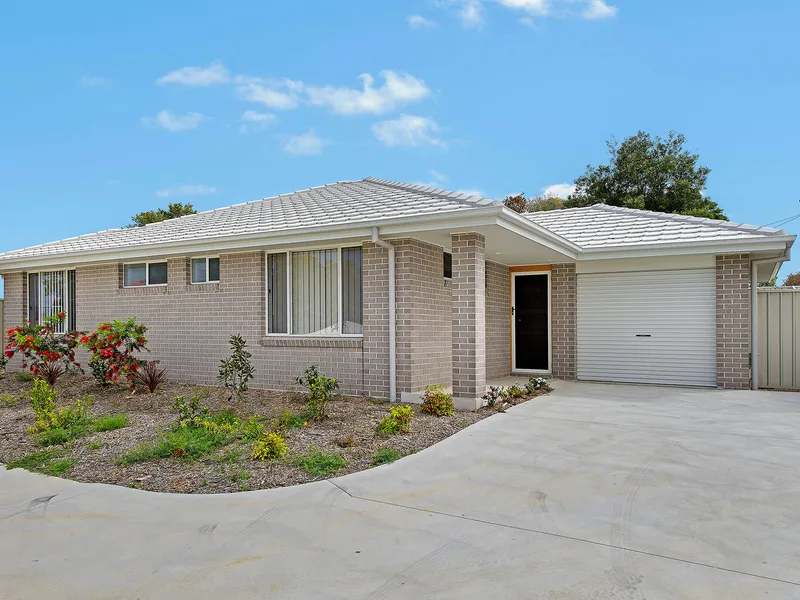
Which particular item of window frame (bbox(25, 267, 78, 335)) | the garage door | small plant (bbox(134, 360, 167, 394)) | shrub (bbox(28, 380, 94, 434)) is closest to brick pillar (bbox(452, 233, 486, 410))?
the garage door

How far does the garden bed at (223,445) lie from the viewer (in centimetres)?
530

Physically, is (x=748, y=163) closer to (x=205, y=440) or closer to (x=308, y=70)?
(x=308, y=70)

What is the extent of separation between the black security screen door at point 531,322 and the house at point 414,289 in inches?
1.3

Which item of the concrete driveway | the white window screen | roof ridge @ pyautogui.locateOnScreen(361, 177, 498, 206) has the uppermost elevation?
roof ridge @ pyautogui.locateOnScreen(361, 177, 498, 206)

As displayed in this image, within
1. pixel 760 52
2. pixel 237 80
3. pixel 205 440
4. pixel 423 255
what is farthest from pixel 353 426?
pixel 760 52

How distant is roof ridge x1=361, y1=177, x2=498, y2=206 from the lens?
7.99 m

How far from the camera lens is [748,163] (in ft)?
73.6

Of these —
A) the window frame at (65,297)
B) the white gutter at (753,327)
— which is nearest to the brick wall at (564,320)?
the white gutter at (753,327)

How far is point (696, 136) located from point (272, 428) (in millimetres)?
34445

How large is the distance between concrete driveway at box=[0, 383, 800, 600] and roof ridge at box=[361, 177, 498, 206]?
3570 mm

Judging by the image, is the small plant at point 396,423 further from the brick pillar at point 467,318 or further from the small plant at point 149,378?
the small plant at point 149,378

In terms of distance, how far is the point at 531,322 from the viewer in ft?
42.5

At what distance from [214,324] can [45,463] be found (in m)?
5.05

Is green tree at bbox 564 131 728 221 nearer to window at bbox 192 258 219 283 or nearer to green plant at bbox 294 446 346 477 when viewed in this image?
window at bbox 192 258 219 283
